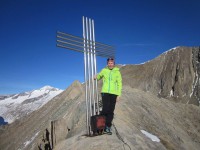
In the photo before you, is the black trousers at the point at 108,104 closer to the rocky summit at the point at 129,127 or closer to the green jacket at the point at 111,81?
the green jacket at the point at 111,81

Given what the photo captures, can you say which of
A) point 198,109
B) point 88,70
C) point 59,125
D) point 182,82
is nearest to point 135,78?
point 182,82

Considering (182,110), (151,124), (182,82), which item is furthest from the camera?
(182,82)

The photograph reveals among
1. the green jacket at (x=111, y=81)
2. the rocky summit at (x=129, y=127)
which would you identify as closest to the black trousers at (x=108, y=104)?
the green jacket at (x=111, y=81)

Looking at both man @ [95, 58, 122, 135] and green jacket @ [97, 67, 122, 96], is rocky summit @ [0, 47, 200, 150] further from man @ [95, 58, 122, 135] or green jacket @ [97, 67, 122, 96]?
green jacket @ [97, 67, 122, 96]

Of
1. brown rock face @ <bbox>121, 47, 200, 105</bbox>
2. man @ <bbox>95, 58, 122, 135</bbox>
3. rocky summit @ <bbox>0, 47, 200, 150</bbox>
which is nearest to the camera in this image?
rocky summit @ <bbox>0, 47, 200, 150</bbox>

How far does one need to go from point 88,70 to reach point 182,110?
643 inches

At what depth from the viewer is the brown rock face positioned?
74106 millimetres

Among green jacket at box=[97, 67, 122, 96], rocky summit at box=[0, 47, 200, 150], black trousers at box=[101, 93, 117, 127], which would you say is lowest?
rocky summit at box=[0, 47, 200, 150]

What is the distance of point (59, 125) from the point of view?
16.8m

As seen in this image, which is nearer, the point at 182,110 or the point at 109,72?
the point at 109,72

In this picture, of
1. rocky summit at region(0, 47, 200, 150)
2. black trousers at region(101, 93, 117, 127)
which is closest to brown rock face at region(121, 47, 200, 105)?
rocky summit at region(0, 47, 200, 150)

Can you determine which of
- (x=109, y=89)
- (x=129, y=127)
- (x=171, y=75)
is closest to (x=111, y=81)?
(x=109, y=89)

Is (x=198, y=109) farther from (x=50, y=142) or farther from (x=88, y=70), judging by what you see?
(x=88, y=70)

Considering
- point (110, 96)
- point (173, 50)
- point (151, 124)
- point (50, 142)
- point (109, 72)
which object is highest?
point (173, 50)
